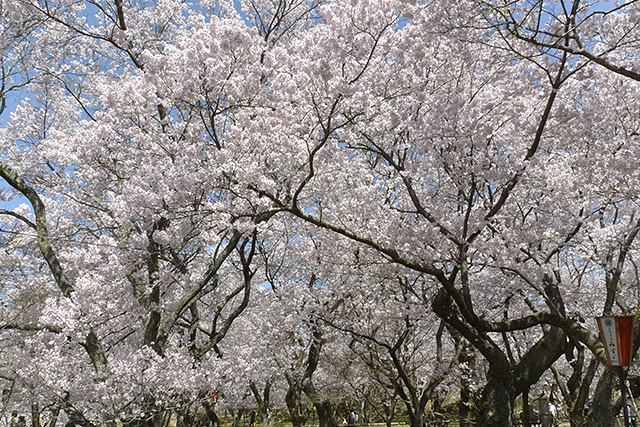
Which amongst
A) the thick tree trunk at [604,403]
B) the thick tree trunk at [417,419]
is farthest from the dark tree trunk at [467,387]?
the thick tree trunk at [604,403]

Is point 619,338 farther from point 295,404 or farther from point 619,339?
point 295,404

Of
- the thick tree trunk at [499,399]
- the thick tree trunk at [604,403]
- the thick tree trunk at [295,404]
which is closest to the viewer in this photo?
the thick tree trunk at [604,403]

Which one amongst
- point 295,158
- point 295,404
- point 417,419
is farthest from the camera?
point 295,404

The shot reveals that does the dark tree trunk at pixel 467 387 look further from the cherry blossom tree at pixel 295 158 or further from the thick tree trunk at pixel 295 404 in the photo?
the thick tree trunk at pixel 295 404

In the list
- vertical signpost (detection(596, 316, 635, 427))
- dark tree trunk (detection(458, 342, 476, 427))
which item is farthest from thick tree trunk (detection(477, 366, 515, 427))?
vertical signpost (detection(596, 316, 635, 427))

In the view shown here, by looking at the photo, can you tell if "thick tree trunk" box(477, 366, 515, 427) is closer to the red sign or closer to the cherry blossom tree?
the cherry blossom tree

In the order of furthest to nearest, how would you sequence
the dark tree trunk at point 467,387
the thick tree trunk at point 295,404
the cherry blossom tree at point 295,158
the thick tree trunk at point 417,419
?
the thick tree trunk at point 295,404
the dark tree trunk at point 467,387
the thick tree trunk at point 417,419
the cherry blossom tree at point 295,158

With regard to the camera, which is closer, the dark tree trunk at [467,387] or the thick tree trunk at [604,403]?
the thick tree trunk at [604,403]

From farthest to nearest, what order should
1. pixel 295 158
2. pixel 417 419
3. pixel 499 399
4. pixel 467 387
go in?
1. pixel 467 387
2. pixel 417 419
3. pixel 499 399
4. pixel 295 158

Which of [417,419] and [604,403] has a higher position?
[604,403]

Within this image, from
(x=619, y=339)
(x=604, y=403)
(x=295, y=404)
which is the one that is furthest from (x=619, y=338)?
(x=295, y=404)

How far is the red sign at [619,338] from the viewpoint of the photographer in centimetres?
600

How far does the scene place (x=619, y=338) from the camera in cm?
601

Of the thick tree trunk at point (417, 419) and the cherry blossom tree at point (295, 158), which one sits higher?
the cherry blossom tree at point (295, 158)
